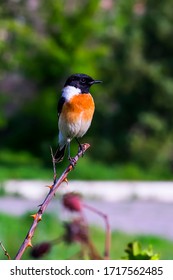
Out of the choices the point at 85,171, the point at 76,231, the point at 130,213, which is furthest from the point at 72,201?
the point at 85,171

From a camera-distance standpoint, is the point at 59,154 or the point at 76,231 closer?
the point at 76,231

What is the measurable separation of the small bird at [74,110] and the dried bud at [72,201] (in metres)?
0.07

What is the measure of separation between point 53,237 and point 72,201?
8284 millimetres

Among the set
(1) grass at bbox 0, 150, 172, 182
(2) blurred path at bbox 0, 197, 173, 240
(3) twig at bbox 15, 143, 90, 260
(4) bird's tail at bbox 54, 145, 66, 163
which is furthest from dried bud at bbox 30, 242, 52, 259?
(1) grass at bbox 0, 150, 172, 182

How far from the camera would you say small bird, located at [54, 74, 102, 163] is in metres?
1.70

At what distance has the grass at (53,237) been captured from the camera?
8.28m

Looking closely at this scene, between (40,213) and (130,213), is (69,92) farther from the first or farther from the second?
(130,213)

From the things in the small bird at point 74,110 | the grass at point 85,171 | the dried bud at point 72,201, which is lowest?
the dried bud at point 72,201

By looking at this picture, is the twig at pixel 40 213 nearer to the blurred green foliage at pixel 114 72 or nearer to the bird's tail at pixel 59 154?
the bird's tail at pixel 59 154

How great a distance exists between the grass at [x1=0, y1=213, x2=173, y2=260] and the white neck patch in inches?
208

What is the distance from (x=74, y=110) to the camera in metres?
1.82

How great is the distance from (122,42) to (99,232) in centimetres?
955

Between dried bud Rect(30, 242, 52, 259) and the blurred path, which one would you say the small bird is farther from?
the blurred path

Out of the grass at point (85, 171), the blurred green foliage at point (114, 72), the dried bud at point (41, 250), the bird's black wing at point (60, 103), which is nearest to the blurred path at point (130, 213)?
the grass at point (85, 171)
